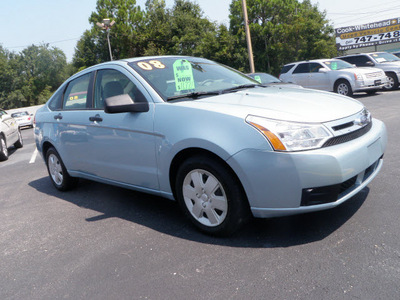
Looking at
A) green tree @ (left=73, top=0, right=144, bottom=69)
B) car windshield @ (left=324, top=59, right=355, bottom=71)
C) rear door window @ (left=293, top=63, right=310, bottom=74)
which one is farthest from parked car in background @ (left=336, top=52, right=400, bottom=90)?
green tree @ (left=73, top=0, right=144, bottom=69)

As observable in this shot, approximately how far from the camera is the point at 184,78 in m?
4.03

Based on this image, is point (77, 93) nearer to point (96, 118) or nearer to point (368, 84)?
point (96, 118)

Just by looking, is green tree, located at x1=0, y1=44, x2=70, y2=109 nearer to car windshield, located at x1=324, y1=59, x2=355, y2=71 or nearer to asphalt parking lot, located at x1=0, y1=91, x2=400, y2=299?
car windshield, located at x1=324, y1=59, x2=355, y2=71

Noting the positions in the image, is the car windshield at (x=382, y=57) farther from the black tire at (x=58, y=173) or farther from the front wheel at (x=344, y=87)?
the black tire at (x=58, y=173)

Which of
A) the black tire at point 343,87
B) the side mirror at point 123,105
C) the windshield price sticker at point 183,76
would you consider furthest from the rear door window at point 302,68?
the side mirror at point 123,105

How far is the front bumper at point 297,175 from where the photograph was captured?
2.86 metres

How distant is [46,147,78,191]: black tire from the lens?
17.8 ft

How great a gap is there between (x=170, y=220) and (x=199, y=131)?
1.18 meters

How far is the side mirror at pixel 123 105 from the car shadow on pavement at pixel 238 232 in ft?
3.76

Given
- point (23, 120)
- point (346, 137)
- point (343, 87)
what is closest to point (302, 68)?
point (343, 87)

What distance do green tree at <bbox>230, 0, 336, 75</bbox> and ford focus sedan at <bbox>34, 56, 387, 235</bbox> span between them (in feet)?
122

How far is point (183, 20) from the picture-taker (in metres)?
51.2

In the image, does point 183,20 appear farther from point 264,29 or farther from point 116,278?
point 116,278

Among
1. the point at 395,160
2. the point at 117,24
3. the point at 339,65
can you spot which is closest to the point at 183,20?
the point at 117,24
